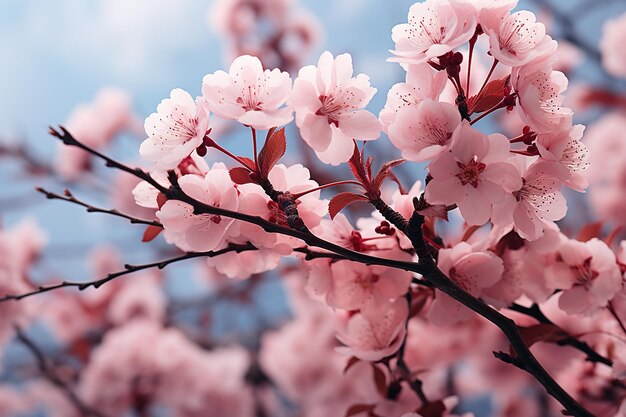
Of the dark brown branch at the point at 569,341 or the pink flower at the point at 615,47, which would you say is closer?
the dark brown branch at the point at 569,341

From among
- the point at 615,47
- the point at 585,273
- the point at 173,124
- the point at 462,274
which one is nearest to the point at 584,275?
the point at 585,273

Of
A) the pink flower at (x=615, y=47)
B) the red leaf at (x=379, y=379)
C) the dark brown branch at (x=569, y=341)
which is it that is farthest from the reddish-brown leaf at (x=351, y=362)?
the pink flower at (x=615, y=47)

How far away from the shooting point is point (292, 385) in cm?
145

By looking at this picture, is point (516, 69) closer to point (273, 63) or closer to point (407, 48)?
point (407, 48)

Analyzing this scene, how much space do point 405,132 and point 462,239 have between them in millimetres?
148

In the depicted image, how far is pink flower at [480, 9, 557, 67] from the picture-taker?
33cm

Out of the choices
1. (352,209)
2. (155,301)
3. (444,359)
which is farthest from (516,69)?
(155,301)

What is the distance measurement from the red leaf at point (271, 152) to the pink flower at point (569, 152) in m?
0.15

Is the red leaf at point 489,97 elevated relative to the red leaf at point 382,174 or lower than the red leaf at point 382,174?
elevated

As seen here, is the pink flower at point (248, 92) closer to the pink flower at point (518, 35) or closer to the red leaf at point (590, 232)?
the pink flower at point (518, 35)

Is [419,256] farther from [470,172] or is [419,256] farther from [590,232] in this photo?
[590,232]

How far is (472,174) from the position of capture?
0.32 meters

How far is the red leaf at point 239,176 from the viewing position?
34 centimetres

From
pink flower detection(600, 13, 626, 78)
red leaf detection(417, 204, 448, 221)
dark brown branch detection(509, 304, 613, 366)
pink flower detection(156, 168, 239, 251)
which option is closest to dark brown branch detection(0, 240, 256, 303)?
pink flower detection(156, 168, 239, 251)
